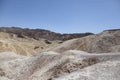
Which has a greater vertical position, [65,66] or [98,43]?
[98,43]

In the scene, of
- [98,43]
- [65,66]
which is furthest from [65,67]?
[98,43]

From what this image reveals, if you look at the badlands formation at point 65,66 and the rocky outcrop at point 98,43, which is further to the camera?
the rocky outcrop at point 98,43

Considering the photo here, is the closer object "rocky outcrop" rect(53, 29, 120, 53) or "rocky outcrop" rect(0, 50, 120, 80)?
"rocky outcrop" rect(0, 50, 120, 80)

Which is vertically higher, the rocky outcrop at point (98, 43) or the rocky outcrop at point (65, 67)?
the rocky outcrop at point (98, 43)

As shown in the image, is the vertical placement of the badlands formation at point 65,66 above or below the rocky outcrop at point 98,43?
below

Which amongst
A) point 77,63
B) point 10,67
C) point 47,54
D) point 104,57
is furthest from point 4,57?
point 104,57

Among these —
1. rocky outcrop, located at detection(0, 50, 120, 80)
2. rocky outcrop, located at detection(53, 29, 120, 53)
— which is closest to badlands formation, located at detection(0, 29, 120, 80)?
rocky outcrop, located at detection(0, 50, 120, 80)

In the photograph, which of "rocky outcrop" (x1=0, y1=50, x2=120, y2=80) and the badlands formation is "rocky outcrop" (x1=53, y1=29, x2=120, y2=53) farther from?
"rocky outcrop" (x1=0, y1=50, x2=120, y2=80)

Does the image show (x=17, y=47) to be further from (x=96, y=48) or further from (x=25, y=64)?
(x=25, y=64)

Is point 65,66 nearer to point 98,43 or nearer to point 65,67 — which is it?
point 65,67

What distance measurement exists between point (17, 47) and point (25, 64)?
1655 inches

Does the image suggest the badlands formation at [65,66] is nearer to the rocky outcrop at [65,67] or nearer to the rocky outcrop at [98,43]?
the rocky outcrop at [65,67]

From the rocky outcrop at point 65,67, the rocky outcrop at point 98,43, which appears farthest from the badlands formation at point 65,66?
the rocky outcrop at point 98,43

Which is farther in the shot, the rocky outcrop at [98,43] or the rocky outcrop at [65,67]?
A: the rocky outcrop at [98,43]
